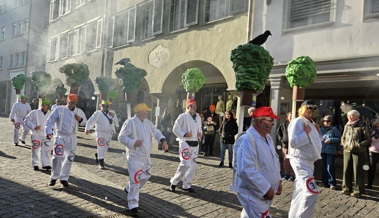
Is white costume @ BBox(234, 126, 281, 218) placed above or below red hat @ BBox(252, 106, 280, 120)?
below

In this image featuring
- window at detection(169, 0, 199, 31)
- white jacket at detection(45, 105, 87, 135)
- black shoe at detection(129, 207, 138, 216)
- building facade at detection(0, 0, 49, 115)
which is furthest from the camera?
building facade at detection(0, 0, 49, 115)

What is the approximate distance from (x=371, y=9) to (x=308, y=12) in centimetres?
153

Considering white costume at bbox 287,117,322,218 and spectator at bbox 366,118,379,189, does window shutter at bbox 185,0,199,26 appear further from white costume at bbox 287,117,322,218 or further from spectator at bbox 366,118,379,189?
white costume at bbox 287,117,322,218

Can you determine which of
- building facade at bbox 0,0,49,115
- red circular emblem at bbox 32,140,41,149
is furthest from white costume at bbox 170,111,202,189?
building facade at bbox 0,0,49,115

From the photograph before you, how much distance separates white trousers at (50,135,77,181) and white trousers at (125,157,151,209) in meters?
1.77

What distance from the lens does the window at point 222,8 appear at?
377 inches

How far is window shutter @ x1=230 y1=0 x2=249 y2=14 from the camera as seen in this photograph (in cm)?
942

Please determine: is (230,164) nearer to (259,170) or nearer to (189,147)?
(189,147)

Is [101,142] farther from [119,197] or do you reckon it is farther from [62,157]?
[119,197]

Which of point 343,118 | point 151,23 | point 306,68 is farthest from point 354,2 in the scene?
point 151,23

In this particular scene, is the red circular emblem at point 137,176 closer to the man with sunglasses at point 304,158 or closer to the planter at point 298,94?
the man with sunglasses at point 304,158

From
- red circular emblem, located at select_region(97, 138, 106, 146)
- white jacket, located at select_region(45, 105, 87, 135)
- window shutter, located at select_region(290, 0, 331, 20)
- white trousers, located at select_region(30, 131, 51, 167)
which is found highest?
window shutter, located at select_region(290, 0, 331, 20)

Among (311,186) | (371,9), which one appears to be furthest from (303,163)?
(371,9)

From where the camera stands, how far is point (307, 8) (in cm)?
821
